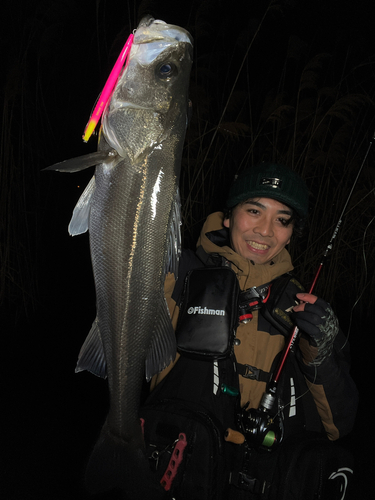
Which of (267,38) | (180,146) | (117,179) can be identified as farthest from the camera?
(267,38)

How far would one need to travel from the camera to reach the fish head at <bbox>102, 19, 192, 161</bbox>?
139 centimetres

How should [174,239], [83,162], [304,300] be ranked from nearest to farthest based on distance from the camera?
[83,162] < [174,239] < [304,300]

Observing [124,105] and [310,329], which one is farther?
[310,329]

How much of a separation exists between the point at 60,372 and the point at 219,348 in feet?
7.81

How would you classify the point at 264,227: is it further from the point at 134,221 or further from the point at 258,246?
the point at 134,221

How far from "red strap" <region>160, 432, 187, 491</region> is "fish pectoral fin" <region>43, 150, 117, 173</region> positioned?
4.48ft

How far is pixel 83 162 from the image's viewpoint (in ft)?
4.14

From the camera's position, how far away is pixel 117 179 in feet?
4.48

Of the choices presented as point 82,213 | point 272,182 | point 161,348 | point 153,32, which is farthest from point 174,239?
point 272,182

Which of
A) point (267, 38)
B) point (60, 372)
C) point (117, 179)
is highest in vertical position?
point (267, 38)

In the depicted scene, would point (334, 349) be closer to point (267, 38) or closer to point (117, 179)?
point (117, 179)

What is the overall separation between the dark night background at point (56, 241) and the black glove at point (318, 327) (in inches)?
64.0

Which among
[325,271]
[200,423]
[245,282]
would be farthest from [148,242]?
[325,271]

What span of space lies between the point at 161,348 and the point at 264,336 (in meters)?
1.03
